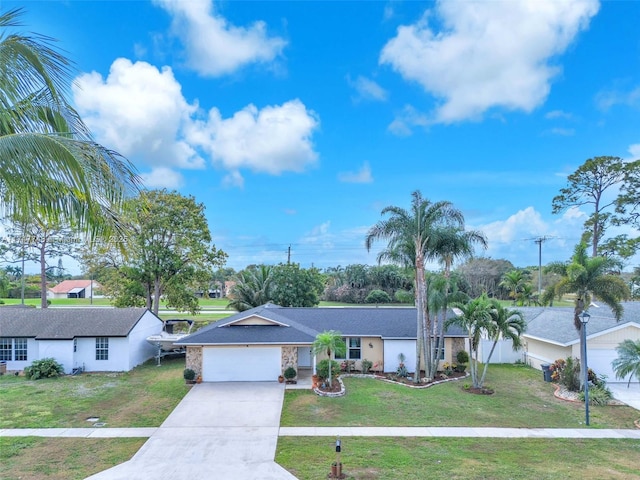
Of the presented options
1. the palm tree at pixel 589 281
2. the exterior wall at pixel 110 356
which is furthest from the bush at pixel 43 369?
the palm tree at pixel 589 281

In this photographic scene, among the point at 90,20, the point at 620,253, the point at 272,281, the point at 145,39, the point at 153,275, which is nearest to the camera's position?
the point at 90,20

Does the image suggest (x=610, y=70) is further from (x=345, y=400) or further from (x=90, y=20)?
(x=90, y=20)

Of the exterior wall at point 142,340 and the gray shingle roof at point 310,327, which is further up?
the gray shingle roof at point 310,327

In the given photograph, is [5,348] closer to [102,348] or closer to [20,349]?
[20,349]

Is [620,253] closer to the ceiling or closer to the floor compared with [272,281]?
closer to the ceiling

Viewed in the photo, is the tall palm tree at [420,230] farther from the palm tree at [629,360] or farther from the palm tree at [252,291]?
the palm tree at [252,291]

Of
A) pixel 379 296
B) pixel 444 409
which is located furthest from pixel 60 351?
pixel 379 296

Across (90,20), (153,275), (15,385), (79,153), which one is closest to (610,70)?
(90,20)
